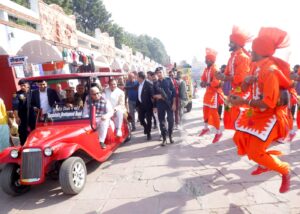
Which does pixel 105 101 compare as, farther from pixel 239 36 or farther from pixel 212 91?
pixel 239 36

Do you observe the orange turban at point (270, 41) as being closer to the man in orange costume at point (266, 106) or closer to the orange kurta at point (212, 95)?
the man in orange costume at point (266, 106)

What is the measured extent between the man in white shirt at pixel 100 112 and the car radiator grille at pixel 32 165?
1.44m

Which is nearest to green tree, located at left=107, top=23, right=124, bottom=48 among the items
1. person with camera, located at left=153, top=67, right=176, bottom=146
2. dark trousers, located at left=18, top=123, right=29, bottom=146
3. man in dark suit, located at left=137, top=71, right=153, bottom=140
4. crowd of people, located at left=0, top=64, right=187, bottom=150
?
crowd of people, located at left=0, top=64, right=187, bottom=150

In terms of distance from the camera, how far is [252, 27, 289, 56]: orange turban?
317 cm

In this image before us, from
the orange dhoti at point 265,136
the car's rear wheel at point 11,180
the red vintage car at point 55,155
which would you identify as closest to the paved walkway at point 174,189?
the car's rear wheel at point 11,180

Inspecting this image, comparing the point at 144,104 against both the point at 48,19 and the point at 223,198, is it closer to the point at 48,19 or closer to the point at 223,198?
the point at 223,198

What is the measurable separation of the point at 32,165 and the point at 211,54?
4.29 meters

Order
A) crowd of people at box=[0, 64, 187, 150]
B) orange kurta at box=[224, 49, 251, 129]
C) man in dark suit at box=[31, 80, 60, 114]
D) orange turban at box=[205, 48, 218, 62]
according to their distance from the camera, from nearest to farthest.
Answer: orange kurta at box=[224, 49, 251, 129], crowd of people at box=[0, 64, 187, 150], man in dark suit at box=[31, 80, 60, 114], orange turban at box=[205, 48, 218, 62]

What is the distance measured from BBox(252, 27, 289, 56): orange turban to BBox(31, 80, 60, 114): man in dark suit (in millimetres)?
4145

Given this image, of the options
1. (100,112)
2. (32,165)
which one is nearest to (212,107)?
(100,112)

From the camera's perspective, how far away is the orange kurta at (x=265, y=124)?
307cm

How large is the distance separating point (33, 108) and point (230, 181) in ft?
14.3

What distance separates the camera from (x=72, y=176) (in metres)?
4.11

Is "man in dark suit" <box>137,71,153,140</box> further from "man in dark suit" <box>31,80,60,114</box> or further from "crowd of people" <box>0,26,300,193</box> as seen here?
"man in dark suit" <box>31,80,60,114</box>
